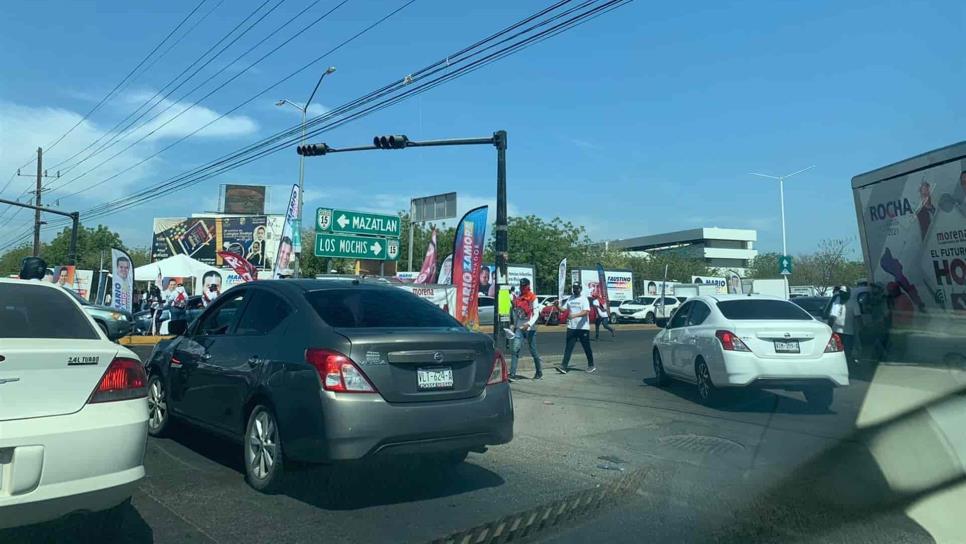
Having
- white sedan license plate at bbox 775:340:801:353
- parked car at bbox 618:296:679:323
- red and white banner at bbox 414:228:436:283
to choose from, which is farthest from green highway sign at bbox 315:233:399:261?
parked car at bbox 618:296:679:323

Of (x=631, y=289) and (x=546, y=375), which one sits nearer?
(x=546, y=375)

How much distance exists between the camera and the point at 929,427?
6.19 m

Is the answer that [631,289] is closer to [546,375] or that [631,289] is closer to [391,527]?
[546,375]

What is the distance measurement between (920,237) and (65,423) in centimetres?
1157

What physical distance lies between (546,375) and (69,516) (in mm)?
10343

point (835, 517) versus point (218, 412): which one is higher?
point (218, 412)

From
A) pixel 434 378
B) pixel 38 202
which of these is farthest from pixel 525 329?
pixel 38 202

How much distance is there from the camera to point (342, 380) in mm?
4922

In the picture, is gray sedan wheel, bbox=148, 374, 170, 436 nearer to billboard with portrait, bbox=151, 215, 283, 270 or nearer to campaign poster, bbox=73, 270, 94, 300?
campaign poster, bbox=73, 270, 94, 300

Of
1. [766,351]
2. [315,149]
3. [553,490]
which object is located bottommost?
[553,490]

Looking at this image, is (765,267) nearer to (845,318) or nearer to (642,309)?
(642,309)

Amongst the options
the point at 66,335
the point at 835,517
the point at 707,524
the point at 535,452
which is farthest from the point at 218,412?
the point at 835,517

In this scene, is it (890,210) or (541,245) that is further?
(541,245)

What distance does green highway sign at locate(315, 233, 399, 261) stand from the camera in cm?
1869
